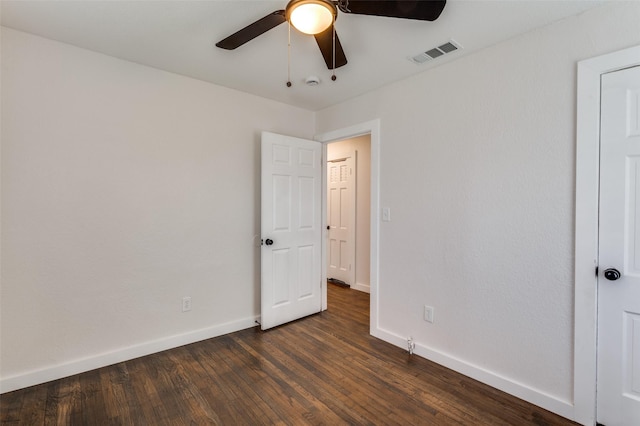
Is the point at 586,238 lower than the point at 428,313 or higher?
A: higher

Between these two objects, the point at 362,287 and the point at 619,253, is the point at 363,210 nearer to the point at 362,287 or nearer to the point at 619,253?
the point at 362,287

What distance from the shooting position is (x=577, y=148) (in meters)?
1.82

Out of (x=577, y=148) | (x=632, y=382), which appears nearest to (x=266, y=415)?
(x=632, y=382)

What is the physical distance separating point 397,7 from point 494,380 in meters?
2.44

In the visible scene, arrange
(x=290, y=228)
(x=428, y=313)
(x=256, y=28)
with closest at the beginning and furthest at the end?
(x=256, y=28) → (x=428, y=313) → (x=290, y=228)

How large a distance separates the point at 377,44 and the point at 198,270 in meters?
2.46

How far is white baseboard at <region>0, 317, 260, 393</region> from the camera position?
2.11 meters

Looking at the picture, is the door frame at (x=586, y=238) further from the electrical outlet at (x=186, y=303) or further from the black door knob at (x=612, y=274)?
the electrical outlet at (x=186, y=303)

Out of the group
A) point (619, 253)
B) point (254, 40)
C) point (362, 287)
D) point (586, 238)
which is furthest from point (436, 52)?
point (362, 287)

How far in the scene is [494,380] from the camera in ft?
7.10

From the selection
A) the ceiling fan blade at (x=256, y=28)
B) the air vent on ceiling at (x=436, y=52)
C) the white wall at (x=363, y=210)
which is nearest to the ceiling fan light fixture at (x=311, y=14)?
the ceiling fan blade at (x=256, y=28)

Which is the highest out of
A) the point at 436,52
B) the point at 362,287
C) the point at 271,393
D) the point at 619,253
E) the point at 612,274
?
the point at 436,52

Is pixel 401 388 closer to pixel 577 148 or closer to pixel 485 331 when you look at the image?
pixel 485 331

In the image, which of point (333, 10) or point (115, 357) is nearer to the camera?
point (333, 10)
